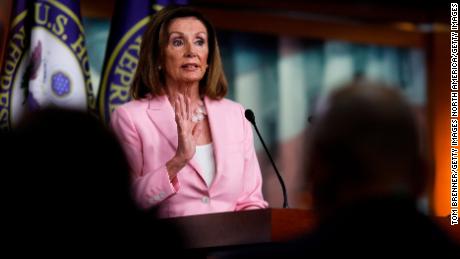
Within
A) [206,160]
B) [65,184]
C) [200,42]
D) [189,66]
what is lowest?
[206,160]

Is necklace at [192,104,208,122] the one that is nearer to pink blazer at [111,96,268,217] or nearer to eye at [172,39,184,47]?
pink blazer at [111,96,268,217]

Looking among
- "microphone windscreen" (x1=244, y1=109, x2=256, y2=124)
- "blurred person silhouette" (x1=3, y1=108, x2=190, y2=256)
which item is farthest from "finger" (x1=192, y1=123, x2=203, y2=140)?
"blurred person silhouette" (x1=3, y1=108, x2=190, y2=256)

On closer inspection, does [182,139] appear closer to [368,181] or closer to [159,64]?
[159,64]

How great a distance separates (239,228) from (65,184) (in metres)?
1.58

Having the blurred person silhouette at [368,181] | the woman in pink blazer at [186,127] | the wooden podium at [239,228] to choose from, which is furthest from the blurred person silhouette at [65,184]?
the woman in pink blazer at [186,127]

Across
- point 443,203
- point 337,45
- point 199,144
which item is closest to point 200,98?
point 199,144

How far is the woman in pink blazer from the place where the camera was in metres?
3.54

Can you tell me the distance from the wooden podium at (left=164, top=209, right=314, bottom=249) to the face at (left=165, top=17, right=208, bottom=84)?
3.32ft

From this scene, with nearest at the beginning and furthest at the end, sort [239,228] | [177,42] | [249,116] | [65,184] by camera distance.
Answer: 1. [65,184]
2. [239,228]
3. [249,116]
4. [177,42]

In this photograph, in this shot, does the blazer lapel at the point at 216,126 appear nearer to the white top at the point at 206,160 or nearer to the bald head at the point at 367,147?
the white top at the point at 206,160

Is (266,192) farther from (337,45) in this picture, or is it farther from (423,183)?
(423,183)

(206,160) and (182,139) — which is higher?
(182,139)

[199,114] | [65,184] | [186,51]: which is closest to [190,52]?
[186,51]

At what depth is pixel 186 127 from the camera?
3504 millimetres
